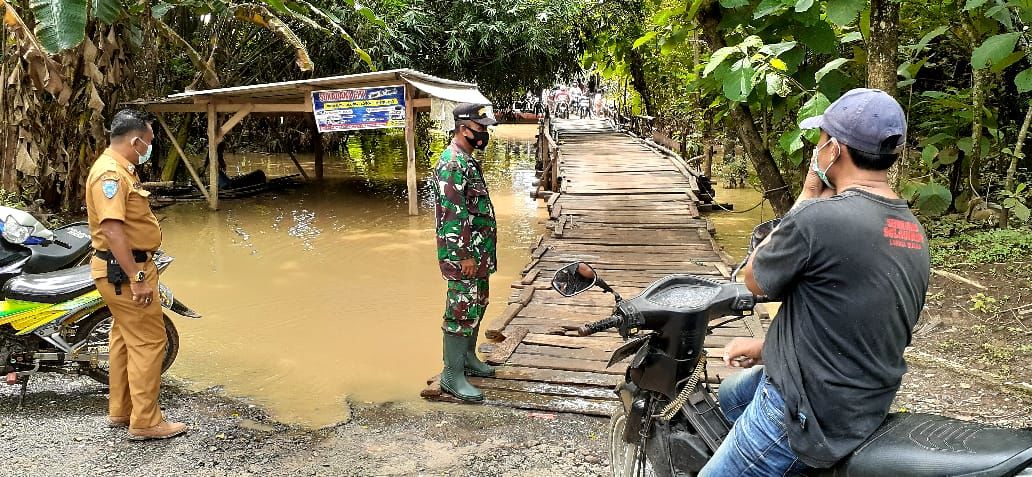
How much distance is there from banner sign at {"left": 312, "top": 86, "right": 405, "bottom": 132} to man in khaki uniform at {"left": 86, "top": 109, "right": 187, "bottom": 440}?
762cm

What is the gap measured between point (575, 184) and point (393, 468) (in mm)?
8225

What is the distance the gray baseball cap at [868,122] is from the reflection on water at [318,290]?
11.8 feet

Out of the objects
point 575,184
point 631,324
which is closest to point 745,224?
point 575,184

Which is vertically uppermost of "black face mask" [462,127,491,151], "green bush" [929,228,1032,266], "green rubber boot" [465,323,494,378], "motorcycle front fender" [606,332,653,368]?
"black face mask" [462,127,491,151]

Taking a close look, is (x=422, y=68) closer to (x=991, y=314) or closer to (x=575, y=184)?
(x=575, y=184)

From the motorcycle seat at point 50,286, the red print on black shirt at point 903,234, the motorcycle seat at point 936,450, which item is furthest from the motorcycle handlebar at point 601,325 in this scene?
the motorcycle seat at point 50,286

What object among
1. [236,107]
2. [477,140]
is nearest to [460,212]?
[477,140]

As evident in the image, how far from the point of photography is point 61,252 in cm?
448

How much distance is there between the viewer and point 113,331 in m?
3.99

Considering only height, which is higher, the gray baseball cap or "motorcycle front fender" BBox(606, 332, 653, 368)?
the gray baseball cap

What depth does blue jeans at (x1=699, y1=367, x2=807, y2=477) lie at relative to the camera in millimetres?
1995

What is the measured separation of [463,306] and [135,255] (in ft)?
5.63

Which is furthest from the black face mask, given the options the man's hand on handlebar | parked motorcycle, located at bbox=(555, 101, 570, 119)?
parked motorcycle, located at bbox=(555, 101, 570, 119)

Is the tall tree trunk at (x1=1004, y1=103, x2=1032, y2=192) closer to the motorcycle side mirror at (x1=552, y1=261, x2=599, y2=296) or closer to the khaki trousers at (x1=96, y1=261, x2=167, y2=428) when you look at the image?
the motorcycle side mirror at (x1=552, y1=261, x2=599, y2=296)
